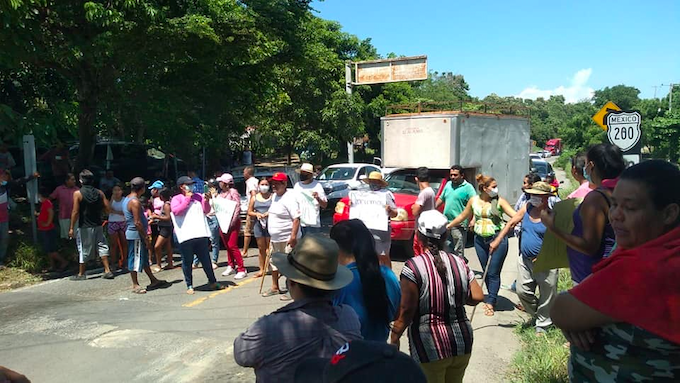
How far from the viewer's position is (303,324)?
222 centimetres

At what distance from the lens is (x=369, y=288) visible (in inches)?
119

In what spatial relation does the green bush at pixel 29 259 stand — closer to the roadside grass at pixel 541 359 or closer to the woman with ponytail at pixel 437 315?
the roadside grass at pixel 541 359

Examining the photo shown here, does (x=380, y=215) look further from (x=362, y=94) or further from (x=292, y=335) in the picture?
(x=362, y=94)

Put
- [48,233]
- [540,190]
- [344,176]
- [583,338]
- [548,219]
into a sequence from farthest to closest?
[344,176]
[48,233]
[540,190]
[548,219]
[583,338]

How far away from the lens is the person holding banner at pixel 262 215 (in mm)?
7926

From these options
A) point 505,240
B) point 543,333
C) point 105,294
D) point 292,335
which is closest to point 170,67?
point 105,294

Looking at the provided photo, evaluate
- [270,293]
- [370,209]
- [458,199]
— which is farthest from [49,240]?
[458,199]

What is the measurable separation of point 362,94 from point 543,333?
26876 millimetres

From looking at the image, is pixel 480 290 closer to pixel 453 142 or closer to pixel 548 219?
pixel 548 219

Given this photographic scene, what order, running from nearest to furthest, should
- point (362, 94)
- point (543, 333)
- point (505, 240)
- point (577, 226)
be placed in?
point (577, 226), point (543, 333), point (505, 240), point (362, 94)

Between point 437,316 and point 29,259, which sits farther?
point 29,259

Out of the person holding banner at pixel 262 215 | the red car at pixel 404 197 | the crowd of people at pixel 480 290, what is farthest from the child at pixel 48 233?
the red car at pixel 404 197

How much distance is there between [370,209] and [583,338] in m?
4.91

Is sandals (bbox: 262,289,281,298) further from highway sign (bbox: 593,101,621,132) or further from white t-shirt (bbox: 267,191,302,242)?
highway sign (bbox: 593,101,621,132)
